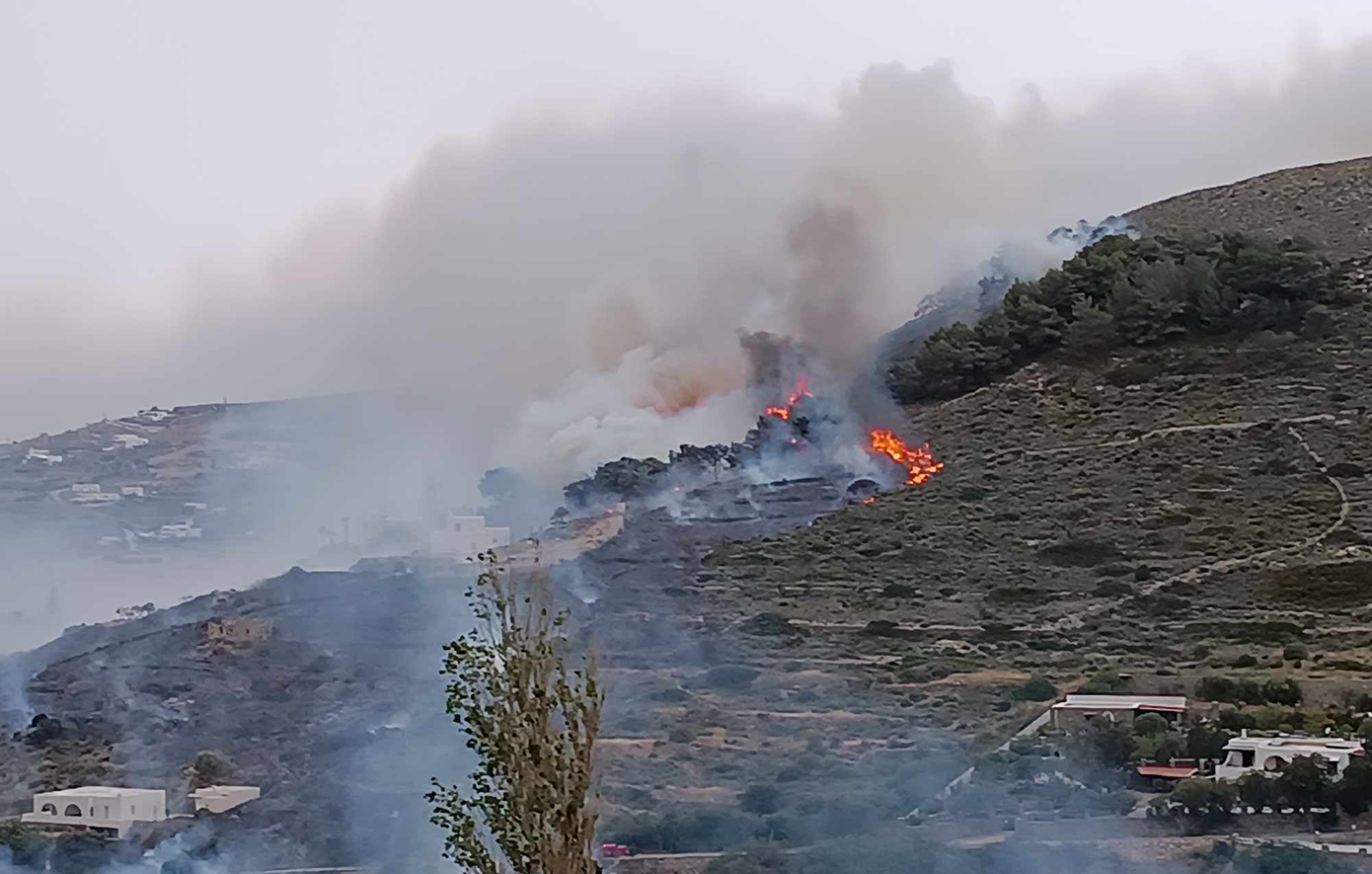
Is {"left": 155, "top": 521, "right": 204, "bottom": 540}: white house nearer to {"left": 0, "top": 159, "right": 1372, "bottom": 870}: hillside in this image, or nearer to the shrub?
{"left": 0, "top": 159, "right": 1372, "bottom": 870}: hillside

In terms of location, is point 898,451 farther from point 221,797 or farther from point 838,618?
point 221,797

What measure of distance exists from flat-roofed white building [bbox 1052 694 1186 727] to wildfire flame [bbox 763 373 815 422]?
24693 millimetres

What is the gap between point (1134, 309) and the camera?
61500mm

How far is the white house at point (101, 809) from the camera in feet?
110

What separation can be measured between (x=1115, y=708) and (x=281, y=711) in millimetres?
17464

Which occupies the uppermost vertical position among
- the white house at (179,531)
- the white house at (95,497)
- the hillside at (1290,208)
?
the hillside at (1290,208)

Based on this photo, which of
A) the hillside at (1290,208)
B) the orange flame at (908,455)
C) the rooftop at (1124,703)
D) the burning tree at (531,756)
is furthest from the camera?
the hillside at (1290,208)

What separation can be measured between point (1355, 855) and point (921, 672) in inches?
554

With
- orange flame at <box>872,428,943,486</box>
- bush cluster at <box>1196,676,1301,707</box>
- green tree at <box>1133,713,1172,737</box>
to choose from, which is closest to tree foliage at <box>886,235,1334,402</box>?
orange flame at <box>872,428,943,486</box>

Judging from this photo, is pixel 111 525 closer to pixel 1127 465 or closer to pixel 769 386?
pixel 769 386

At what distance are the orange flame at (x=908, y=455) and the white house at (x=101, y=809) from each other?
27436 mm

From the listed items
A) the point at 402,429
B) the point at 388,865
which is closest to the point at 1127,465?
the point at 402,429

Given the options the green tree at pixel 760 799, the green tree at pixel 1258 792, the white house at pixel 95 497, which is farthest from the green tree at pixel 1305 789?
the white house at pixel 95 497

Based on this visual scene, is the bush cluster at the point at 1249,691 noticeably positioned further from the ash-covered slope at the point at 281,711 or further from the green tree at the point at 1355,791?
the ash-covered slope at the point at 281,711
